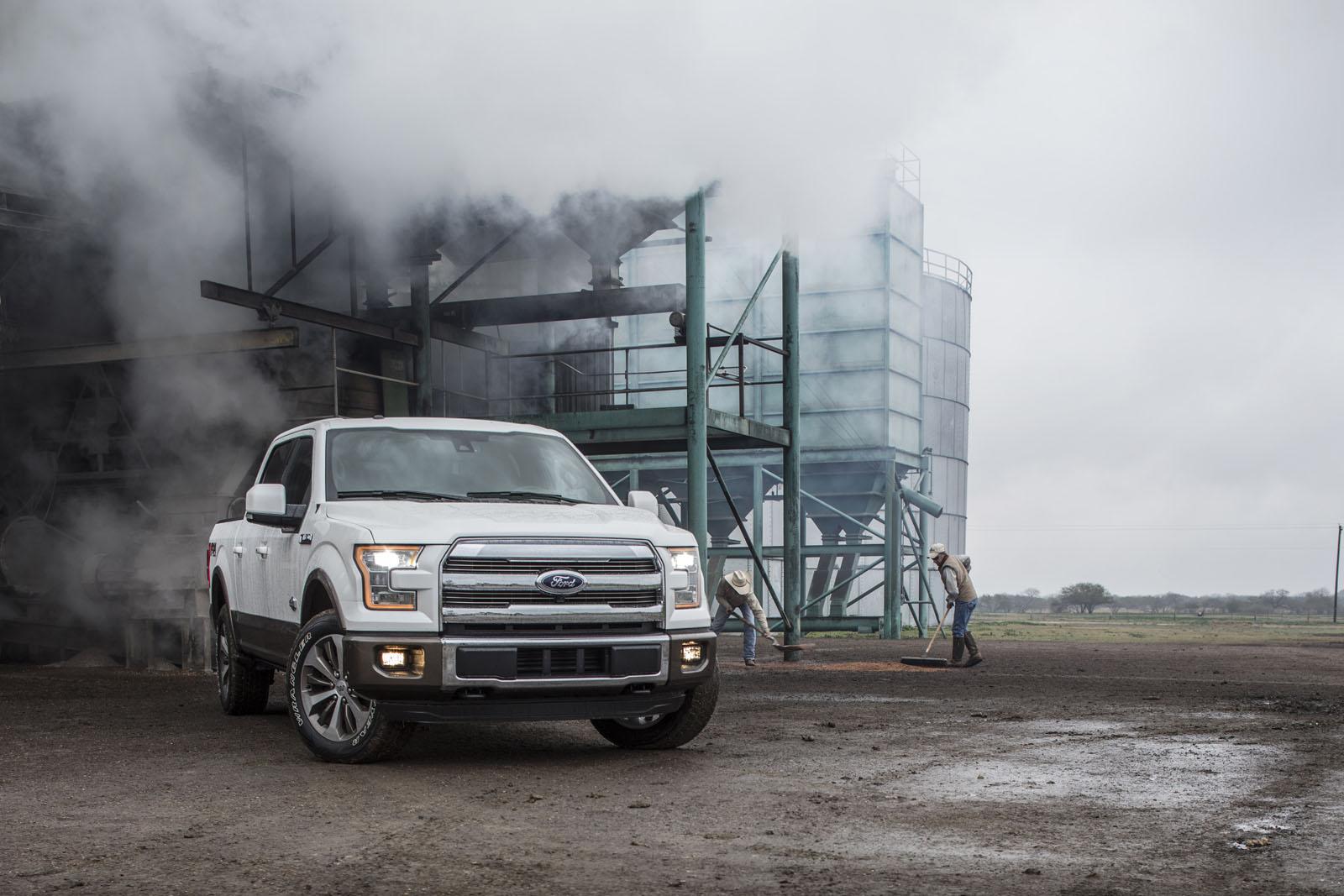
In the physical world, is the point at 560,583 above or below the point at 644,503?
below

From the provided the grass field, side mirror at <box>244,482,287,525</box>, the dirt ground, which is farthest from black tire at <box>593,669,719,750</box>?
the grass field

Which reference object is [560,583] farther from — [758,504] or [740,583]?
[758,504]

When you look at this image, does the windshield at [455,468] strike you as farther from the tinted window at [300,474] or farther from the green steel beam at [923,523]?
the green steel beam at [923,523]

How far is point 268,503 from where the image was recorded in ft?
25.1

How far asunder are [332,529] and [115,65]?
9.30 m

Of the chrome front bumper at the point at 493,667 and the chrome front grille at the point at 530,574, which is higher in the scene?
the chrome front grille at the point at 530,574

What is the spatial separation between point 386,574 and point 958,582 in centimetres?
1141

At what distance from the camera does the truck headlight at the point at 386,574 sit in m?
6.81

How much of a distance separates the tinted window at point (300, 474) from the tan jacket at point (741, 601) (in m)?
8.38

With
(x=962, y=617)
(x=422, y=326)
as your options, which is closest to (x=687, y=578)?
(x=962, y=617)

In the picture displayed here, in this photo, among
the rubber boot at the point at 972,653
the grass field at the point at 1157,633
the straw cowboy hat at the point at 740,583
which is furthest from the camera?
the grass field at the point at 1157,633

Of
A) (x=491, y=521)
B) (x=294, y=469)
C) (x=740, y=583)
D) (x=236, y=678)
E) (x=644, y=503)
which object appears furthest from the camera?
(x=740, y=583)

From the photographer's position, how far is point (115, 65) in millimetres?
14367

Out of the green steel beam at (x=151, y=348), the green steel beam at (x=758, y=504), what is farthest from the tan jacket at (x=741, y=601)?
the green steel beam at (x=758, y=504)
